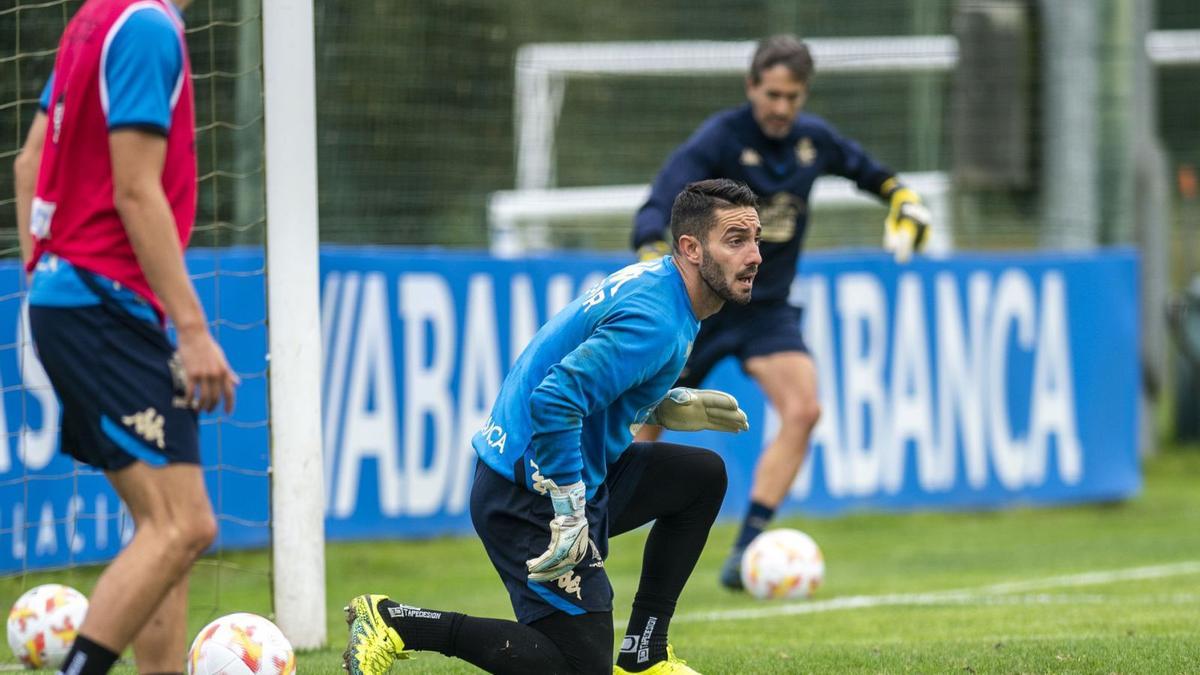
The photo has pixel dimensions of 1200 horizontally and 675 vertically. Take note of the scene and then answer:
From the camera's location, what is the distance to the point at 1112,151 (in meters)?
13.3

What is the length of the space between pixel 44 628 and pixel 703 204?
3068 millimetres

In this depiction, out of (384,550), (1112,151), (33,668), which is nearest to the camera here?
(33,668)

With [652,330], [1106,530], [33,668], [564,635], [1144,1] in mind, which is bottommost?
[1106,530]

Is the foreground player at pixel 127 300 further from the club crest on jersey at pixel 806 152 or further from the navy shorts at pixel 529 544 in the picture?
the club crest on jersey at pixel 806 152

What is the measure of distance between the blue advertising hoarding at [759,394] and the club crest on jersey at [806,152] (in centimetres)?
282

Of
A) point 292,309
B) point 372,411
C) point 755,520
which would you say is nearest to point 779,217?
point 755,520

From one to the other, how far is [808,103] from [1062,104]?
516 centimetres

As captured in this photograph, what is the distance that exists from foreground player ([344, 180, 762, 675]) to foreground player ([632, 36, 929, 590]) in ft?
9.17

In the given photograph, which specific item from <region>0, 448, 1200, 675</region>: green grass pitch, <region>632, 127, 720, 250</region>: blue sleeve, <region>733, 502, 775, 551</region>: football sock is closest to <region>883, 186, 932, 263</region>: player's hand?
<region>632, 127, 720, 250</region>: blue sleeve

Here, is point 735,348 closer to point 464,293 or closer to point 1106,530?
point 464,293

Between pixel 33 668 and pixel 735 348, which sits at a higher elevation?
pixel 735 348

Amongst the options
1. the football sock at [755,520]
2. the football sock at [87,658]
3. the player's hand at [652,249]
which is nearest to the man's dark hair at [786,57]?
the player's hand at [652,249]

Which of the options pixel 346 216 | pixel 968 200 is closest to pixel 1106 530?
pixel 968 200

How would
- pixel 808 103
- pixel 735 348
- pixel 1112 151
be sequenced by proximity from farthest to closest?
1. pixel 808 103
2. pixel 1112 151
3. pixel 735 348
